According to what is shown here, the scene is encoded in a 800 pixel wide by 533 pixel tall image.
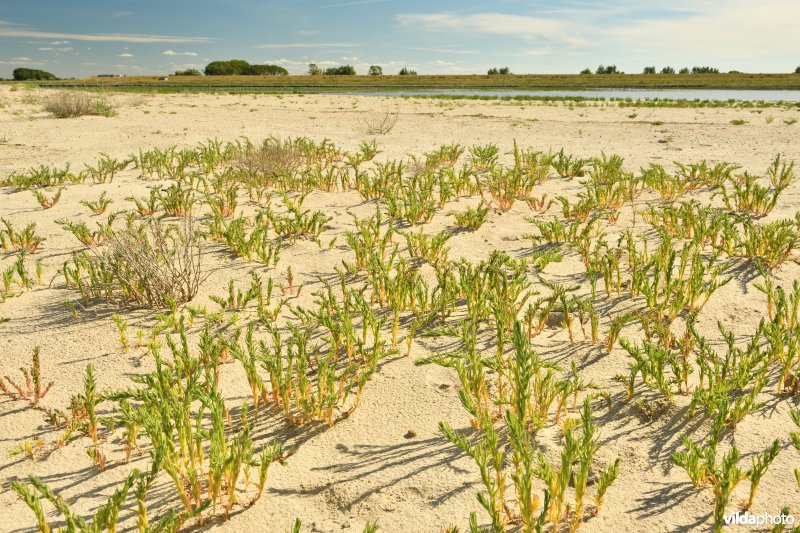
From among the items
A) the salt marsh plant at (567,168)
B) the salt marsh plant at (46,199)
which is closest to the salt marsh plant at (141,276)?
the salt marsh plant at (46,199)

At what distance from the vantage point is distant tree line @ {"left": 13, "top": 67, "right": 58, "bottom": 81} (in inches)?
3711

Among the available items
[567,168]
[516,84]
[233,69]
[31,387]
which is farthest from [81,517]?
[233,69]

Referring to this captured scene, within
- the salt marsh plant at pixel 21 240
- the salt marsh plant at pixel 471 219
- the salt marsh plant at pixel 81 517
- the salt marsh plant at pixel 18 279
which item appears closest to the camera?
the salt marsh plant at pixel 81 517

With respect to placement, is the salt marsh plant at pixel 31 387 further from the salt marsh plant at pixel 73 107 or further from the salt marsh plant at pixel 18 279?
the salt marsh plant at pixel 73 107

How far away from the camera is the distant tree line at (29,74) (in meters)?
94.2

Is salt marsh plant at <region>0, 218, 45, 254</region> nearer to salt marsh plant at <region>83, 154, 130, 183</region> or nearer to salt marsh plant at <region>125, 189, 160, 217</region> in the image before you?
salt marsh plant at <region>125, 189, 160, 217</region>

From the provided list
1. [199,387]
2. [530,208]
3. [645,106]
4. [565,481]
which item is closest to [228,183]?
[530,208]

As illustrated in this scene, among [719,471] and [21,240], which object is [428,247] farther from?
[21,240]

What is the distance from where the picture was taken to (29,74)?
315 feet

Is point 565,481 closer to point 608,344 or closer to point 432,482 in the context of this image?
point 432,482

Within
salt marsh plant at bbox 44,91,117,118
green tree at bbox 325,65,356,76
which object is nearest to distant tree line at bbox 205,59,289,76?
green tree at bbox 325,65,356,76

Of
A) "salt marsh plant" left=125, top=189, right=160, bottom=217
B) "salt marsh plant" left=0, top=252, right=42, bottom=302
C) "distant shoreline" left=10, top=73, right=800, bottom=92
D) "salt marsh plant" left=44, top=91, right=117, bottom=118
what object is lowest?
"salt marsh plant" left=0, top=252, right=42, bottom=302

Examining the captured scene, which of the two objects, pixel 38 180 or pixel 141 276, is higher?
pixel 38 180

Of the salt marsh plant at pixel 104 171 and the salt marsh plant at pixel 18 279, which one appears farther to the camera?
the salt marsh plant at pixel 104 171
